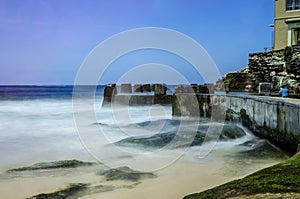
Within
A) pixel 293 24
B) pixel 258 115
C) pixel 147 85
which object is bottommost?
pixel 258 115

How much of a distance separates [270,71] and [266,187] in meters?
28.5

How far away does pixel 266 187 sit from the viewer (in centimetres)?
314

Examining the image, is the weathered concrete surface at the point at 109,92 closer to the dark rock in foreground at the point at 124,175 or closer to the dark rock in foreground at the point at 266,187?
the dark rock in foreground at the point at 124,175

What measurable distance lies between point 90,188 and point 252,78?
93.4 feet

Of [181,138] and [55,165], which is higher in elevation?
[181,138]

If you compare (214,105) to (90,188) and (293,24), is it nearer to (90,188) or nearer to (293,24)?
(90,188)

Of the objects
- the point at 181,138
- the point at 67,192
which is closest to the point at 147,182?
the point at 67,192

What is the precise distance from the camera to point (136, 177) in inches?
226

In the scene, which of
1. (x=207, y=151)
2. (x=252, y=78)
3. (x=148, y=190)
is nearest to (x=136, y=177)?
(x=148, y=190)

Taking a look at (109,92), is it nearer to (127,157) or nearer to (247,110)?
(247,110)

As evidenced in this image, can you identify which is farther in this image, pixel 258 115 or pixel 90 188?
pixel 258 115

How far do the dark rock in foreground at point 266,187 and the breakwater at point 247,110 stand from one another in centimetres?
408

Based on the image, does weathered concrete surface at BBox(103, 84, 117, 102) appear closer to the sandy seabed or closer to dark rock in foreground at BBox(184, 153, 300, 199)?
the sandy seabed

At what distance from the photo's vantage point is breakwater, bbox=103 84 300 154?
8.04 metres
